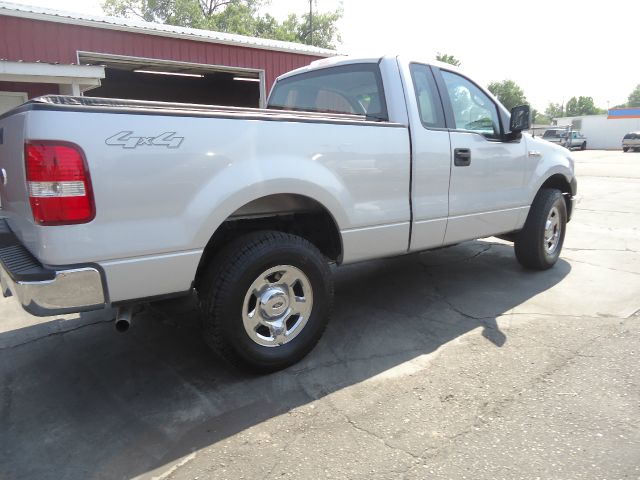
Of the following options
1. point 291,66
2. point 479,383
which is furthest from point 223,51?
point 479,383

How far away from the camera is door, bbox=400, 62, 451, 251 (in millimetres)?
3592

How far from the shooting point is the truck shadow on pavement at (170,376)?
2387 millimetres

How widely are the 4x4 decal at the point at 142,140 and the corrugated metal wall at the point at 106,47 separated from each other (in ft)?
29.2

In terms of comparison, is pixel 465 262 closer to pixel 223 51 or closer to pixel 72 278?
pixel 72 278

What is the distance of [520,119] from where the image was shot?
429 centimetres

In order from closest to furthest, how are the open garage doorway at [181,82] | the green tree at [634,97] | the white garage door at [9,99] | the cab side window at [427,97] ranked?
the cab side window at [427,97] → the white garage door at [9,99] → the open garage doorway at [181,82] → the green tree at [634,97]

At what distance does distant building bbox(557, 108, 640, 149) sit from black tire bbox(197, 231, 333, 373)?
176ft

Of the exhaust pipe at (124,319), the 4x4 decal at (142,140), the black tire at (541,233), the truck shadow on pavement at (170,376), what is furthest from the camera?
the black tire at (541,233)

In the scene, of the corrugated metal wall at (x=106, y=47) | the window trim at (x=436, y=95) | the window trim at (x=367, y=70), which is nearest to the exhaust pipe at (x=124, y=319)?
the window trim at (x=367, y=70)

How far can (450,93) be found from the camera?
4082mm

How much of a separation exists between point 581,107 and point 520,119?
135m

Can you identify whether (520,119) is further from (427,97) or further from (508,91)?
(508,91)

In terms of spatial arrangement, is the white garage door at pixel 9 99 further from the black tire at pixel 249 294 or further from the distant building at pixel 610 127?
the distant building at pixel 610 127

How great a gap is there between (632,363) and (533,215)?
201 centimetres
